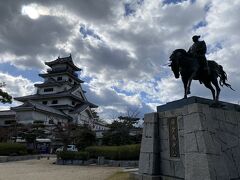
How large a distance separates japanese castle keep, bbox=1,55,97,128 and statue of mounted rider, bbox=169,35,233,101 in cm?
3721

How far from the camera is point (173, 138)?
8.05 metres

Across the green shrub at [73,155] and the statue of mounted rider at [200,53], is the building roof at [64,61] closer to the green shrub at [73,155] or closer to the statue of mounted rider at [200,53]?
the green shrub at [73,155]

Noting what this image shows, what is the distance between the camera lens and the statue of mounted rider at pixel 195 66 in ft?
27.9

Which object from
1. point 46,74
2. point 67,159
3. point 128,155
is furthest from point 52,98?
point 128,155

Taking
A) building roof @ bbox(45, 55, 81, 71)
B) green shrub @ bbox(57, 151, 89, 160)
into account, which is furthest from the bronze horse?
building roof @ bbox(45, 55, 81, 71)

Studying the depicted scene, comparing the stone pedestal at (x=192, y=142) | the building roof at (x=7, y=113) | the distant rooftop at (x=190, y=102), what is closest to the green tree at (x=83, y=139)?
the stone pedestal at (x=192, y=142)

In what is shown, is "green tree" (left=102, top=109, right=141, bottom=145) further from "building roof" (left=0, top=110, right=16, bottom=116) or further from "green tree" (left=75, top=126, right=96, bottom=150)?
"building roof" (left=0, top=110, right=16, bottom=116)

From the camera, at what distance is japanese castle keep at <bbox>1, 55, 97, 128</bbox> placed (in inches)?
1704

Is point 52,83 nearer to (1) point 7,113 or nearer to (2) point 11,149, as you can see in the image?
(1) point 7,113

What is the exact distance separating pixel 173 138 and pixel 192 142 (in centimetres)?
111

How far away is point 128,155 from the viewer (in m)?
19.1

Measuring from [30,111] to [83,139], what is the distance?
19.3 metres

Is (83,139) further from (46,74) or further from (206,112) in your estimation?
(46,74)

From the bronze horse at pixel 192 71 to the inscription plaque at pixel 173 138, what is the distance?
0.98m
